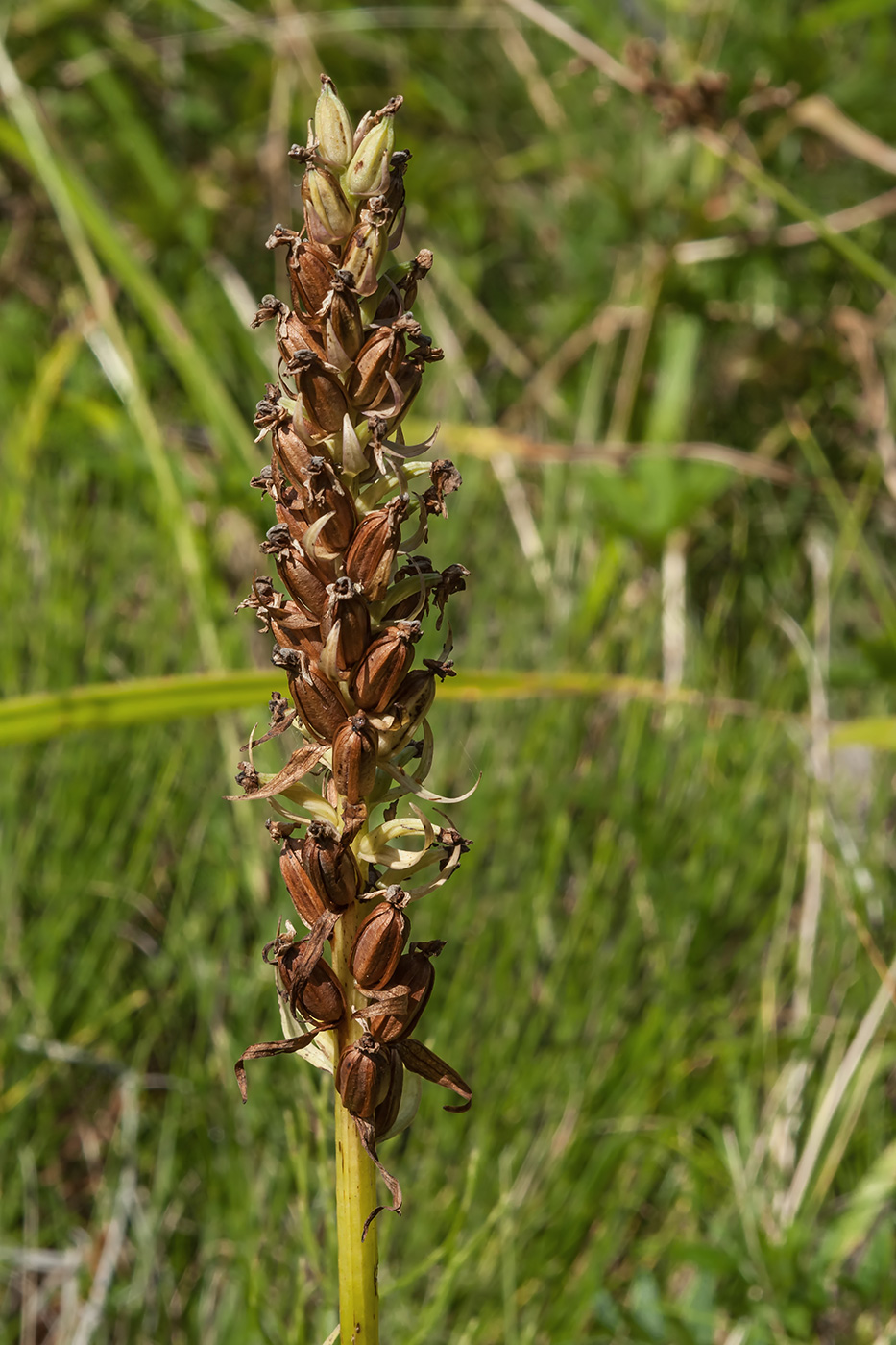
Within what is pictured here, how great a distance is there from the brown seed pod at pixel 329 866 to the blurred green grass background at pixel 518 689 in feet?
1.05

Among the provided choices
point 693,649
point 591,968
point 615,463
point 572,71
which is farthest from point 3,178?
point 591,968

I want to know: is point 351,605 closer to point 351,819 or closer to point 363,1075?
point 351,819

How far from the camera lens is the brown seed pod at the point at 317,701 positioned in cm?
58

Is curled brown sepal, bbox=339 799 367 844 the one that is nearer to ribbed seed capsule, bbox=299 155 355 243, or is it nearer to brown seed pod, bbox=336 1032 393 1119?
brown seed pod, bbox=336 1032 393 1119

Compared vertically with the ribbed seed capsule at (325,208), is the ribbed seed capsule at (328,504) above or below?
below

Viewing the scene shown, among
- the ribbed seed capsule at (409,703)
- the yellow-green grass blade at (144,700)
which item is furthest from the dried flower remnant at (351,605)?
the yellow-green grass blade at (144,700)

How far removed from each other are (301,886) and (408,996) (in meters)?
0.08

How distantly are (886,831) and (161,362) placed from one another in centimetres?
184

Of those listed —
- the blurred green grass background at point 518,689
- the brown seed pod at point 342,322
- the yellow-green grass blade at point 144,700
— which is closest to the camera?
the brown seed pod at point 342,322

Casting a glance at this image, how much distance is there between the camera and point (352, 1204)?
0.59 metres

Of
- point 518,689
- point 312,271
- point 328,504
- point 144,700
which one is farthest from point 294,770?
point 518,689

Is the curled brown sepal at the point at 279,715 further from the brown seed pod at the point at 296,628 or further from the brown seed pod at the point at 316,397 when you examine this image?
the brown seed pod at the point at 316,397

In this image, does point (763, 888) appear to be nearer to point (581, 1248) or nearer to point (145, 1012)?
point (581, 1248)

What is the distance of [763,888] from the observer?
1.84 meters
